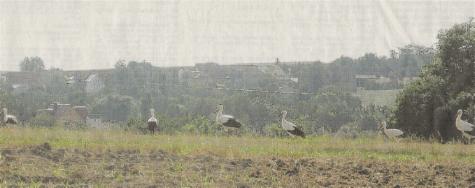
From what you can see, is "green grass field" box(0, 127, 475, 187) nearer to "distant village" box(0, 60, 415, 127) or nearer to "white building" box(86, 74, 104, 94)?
"white building" box(86, 74, 104, 94)

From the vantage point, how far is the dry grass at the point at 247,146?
17250 mm

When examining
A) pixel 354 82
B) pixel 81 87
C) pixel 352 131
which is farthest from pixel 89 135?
pixel 354 82

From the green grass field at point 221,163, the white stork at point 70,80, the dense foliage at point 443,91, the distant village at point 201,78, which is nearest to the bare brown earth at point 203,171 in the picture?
the green grass field at point 221,163

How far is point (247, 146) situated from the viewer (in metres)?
18.8

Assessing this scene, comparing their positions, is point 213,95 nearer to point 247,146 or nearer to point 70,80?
point 70,80

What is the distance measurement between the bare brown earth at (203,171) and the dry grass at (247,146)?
956mm

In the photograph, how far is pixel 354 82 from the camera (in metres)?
45.5

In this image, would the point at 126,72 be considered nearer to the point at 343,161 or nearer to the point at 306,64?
the point at 306,64

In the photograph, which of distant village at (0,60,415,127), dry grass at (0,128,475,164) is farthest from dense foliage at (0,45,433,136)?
dry grass at (0,128,475,164)

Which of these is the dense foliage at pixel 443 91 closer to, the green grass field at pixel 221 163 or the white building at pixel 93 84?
the green grass field at pixel 221 163

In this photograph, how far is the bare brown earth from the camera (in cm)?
1252

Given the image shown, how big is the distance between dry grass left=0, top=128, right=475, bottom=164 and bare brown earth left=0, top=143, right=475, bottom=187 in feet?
3.14

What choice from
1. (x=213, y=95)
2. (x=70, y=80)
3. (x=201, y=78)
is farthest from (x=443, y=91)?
(x=70, y=80)

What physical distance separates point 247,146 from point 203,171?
5.01 meters
